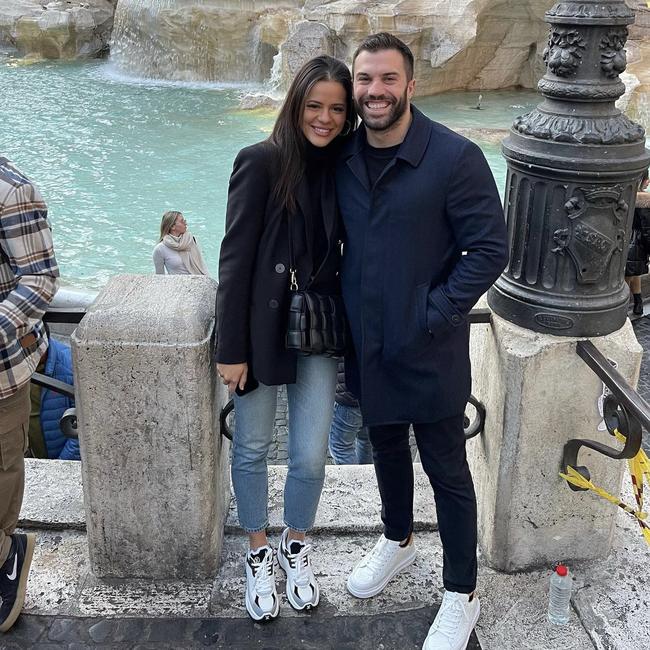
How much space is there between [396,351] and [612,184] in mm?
786

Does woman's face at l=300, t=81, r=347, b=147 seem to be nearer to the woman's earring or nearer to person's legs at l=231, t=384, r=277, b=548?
the woman's earring

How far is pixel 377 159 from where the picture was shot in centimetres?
229

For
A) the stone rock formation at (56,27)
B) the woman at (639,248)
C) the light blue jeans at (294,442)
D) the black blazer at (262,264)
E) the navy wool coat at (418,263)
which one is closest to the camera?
the navy wool coat at (418,263)

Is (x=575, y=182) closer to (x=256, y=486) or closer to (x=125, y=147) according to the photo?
(x=256, y=486)

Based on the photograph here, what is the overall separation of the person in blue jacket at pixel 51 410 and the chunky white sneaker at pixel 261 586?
4.10ft

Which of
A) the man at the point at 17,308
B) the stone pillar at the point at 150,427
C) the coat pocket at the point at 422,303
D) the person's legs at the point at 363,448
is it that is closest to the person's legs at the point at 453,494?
the coat pocket at the point at 422,303

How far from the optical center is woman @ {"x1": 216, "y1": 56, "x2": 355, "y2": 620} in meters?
2.29

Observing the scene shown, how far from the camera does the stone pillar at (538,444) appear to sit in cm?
254

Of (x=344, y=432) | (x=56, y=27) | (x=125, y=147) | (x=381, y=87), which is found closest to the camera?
(x=381, y=87)

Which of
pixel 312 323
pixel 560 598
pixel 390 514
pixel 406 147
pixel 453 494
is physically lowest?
pixel 560 598

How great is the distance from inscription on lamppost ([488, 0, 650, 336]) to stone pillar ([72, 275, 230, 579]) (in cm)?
102

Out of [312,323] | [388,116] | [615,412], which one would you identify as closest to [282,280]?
[312,323]

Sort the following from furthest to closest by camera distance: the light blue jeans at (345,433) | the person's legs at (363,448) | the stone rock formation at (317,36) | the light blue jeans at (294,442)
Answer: the stone rock formation at (317,36) → the person's legs at (363,448) → the light blue jeans at (345,433) → the light blue jeans at (294,442)

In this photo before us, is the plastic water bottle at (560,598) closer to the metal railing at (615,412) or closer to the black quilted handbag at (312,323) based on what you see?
the metal railing at (615,412)
